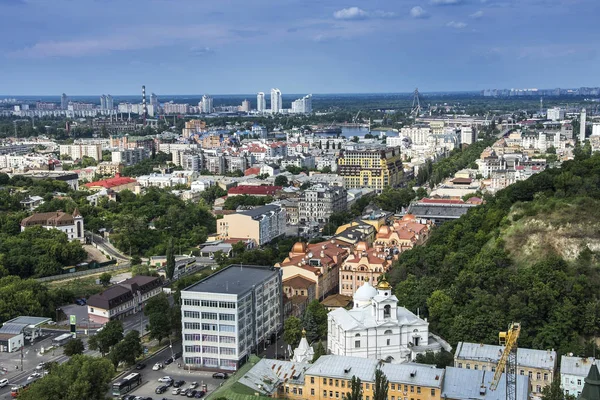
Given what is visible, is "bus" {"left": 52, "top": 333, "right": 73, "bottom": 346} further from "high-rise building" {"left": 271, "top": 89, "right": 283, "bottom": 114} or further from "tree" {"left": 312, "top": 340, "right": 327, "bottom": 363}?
"high-rise building" {"left": 271, "top": 89, "right": 283, "bottom": 114}

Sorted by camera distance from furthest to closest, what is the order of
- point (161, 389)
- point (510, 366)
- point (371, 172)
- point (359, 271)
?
point (371, 172) → point (359, 271) → point (161, 389) → point (510, 366)

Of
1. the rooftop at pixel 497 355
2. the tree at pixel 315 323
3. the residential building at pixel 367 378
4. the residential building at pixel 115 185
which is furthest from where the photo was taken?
the residential building at pixel 115 185

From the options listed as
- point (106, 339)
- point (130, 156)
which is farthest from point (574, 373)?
point (130, 156)

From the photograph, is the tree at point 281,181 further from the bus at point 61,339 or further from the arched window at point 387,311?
the arched window at point 387,311

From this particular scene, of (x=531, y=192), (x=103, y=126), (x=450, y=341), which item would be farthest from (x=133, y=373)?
(x=103, y=126)

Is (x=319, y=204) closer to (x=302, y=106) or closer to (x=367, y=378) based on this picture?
(x=367, y=378)

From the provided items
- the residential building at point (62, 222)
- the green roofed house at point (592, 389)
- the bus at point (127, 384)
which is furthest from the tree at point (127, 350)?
the residential building at point (62, 222)

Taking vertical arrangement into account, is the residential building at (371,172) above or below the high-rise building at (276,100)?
below
